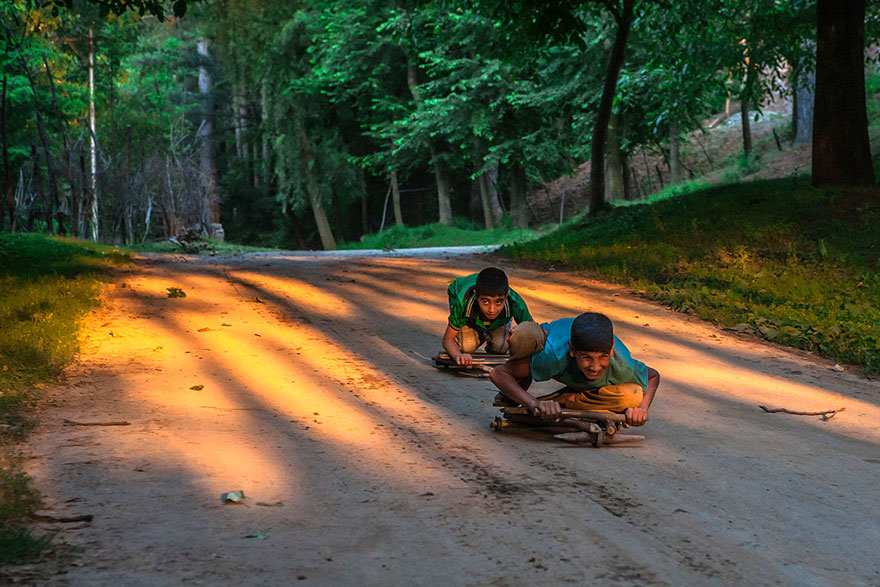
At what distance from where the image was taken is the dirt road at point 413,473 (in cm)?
386

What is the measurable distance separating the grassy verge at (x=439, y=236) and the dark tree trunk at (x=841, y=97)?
52.8 feet

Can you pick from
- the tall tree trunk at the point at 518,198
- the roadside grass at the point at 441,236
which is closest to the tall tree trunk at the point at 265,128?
the roadside grass at the point at 441,236

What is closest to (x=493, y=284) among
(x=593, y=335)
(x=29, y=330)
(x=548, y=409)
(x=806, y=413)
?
(x=548, y=409)

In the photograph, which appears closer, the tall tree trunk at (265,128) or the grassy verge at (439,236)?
the grassy verge at (439,236)

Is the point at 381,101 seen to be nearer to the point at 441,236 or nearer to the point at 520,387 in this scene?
the point at 441,236

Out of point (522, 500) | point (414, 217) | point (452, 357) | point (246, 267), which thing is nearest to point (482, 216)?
point (414, 217)

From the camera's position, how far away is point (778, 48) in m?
21.6

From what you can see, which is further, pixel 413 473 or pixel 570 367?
pixel 570 367

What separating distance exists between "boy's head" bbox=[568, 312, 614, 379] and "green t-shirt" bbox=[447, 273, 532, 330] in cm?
184

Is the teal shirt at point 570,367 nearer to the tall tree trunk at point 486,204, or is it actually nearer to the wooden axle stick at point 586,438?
the wooden axle stick at point 586,438

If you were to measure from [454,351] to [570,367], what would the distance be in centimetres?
202

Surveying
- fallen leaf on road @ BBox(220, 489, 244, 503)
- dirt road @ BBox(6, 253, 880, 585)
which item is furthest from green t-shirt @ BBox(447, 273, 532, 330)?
fallen leaf on road @ BBox(220, 489, 244, 503)

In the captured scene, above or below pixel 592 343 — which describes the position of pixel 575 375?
below

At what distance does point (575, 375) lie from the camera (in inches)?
227
